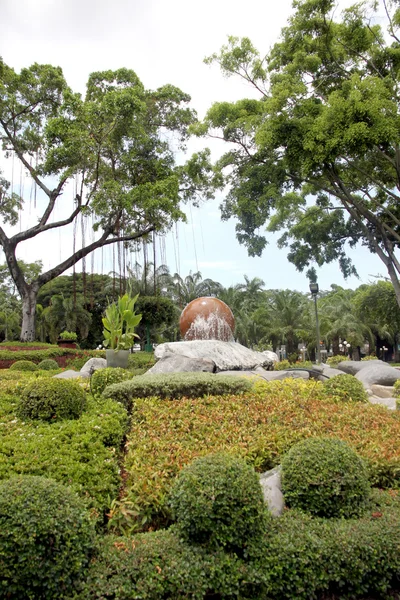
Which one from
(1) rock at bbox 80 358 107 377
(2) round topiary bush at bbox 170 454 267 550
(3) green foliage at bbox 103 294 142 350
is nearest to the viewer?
(2) round topiary bush at bbox 170 454 267 550

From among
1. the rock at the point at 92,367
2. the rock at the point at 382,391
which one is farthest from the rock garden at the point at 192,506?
the rock at the point at 92,367

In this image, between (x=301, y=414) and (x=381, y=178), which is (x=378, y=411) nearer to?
(x=301, y=414)

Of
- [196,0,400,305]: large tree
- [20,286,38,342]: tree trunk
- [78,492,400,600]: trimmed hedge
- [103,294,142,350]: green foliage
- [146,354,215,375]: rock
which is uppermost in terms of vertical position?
[196,0,400,305]: large tree

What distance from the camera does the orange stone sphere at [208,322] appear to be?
15461 millimetres

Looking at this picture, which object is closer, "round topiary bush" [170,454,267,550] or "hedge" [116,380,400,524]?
"round topiary bush" [170,454,267,550]

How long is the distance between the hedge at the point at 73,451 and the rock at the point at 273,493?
4.64 feet

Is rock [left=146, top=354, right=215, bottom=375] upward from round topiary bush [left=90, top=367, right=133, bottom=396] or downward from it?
upward

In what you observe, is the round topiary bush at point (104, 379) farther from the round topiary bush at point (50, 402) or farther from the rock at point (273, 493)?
the rock at point (273, 493)

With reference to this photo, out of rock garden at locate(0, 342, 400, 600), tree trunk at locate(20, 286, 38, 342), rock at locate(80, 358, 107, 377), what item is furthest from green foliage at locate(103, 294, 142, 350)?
tree trunk at locate(20, 286, 38, 342)

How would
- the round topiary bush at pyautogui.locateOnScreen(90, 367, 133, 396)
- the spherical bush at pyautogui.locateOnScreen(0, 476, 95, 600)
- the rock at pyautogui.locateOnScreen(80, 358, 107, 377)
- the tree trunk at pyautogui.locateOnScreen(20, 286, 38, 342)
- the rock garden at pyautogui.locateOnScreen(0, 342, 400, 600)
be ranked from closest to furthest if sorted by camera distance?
the spherical bush at pyautogui.locateOnScreen(0, 476, 95, 600), the rock garden at pyautogui.locateOnScreen(0, 342, 400, 600), the round topiary bush at pyautogui.locateOnScreen(90, 367, 133, 396), the rock at pyautogui.locateOnScreen(80, 358, 107, 377), the tree trunk at pyautogui.locateOnScreen(20, 286, 38, 342)

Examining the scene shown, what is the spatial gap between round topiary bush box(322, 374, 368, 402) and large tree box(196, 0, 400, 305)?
8.75 m

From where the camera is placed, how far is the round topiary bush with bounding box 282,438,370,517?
4.30 metres

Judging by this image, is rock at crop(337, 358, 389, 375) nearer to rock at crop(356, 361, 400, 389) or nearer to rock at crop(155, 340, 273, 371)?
rock at crop(356, 361, 400, 389)

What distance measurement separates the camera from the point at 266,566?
A: 12.1 feet
